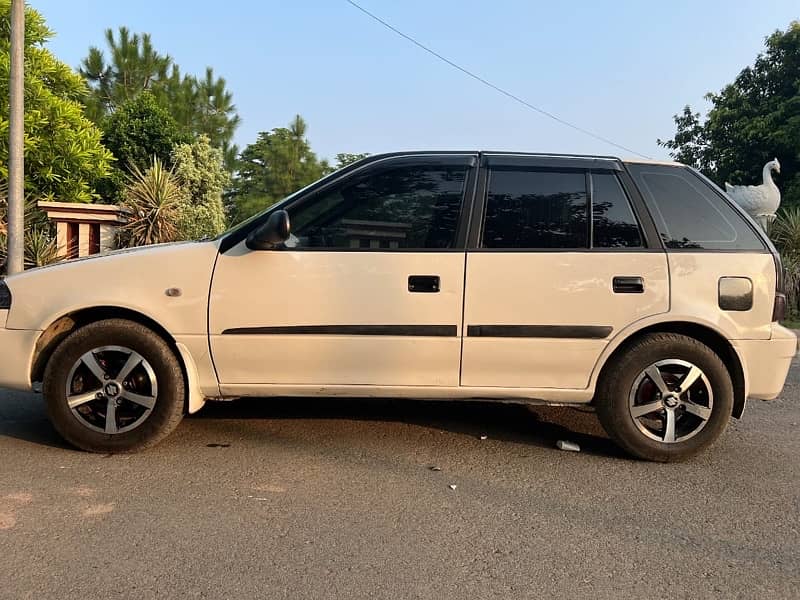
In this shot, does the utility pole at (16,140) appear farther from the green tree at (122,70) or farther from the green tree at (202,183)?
the green tree at (122,70)

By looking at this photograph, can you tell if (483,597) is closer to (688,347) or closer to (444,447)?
(444,447)

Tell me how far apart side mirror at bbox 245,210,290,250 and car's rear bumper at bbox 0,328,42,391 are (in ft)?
4.57

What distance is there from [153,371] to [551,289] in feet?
7.86

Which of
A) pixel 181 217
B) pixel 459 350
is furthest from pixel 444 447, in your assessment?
pixel 181 217

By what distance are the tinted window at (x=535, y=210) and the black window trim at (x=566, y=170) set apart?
0.10 ft

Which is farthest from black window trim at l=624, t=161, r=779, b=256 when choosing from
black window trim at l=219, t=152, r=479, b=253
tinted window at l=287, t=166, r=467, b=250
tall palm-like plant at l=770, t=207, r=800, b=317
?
tall palm-like plant at l=770, t=207, r=800, b=317

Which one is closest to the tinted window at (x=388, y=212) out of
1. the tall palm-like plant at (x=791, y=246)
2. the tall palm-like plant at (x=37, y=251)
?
the tall palm-like plant at (x=37, y=251)

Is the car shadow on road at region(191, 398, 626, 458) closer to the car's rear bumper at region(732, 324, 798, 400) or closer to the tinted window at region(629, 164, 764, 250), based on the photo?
the car's rear bumper at region(732, 324, 798, 400)

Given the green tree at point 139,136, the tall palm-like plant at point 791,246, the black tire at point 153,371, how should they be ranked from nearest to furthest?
the black tire at point 153,371 → the tall palm-like plant at point 791,246 → the green tree at point 139,136

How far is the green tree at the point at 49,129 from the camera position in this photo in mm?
11883

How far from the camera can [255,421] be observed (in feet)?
15.2

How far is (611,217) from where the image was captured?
13.0ft

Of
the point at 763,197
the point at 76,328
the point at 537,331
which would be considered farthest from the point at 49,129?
the point at 763,197

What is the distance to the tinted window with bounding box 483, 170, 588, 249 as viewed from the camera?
3.91 meters
